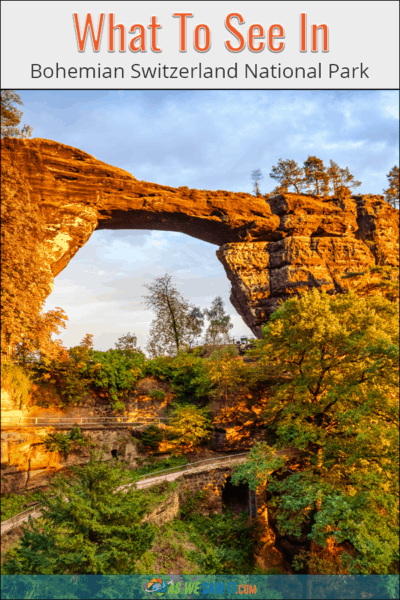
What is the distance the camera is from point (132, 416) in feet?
70.2

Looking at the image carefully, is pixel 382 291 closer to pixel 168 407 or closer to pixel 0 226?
pixel 168 407

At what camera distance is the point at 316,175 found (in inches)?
1319

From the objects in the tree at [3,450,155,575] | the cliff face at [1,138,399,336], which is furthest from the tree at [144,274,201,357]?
the tree at [3,450,155,575]

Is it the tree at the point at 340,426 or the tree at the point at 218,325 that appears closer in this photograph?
the tree at the point at 340,426

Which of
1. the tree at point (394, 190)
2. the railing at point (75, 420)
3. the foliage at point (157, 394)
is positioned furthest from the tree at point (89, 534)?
the tree at point (394, 190)

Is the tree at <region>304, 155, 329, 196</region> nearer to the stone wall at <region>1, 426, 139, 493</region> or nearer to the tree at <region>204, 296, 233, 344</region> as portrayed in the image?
the tree at <region>204, 296, 233, 344</region>

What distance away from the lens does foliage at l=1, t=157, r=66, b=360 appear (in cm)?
1661

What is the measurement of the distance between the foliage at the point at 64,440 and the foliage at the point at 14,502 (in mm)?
1929

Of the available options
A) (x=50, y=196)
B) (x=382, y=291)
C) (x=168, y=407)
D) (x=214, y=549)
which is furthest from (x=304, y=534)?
(x=50, y=196)

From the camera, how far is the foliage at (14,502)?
13.2 meters

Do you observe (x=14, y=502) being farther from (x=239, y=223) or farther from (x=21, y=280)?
(x=239, y=223)

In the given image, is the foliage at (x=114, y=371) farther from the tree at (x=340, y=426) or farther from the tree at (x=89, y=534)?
the tree at (x=89, y=534)

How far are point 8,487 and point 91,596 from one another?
26.7ft

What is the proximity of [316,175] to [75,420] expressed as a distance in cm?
2980
